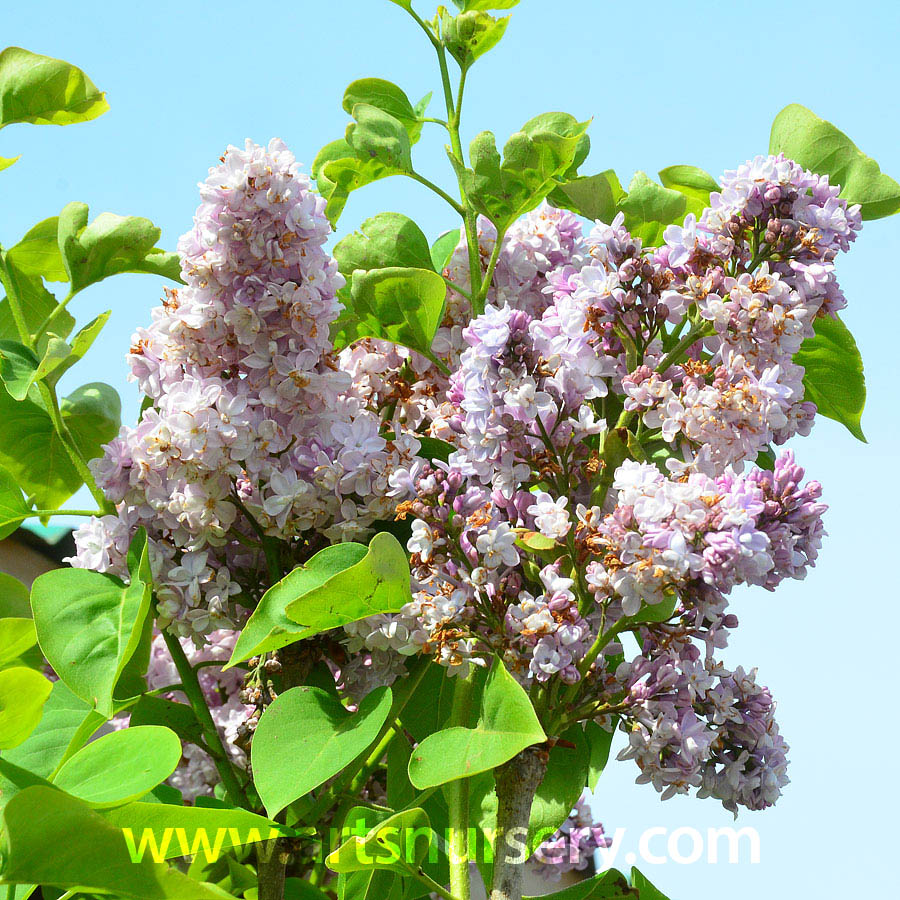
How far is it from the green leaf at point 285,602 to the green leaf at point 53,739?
0.44ft

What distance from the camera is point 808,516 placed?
58cm

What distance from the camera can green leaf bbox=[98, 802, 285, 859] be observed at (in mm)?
545

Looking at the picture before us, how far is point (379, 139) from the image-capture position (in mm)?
748

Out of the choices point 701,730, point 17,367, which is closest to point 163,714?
point 17,367

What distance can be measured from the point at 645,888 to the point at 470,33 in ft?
2.03

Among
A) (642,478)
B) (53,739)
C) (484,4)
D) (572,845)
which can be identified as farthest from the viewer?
(572,845)

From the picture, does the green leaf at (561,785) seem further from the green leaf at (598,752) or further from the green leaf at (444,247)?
the green leaf at (444,247)

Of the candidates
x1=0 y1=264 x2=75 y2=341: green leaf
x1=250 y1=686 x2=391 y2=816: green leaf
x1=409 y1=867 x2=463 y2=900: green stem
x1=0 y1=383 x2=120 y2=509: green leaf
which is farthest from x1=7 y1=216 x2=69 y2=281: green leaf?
x1=409 y1=867 x2=463 y2=900: green stem

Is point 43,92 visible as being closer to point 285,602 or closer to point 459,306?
point 459,306

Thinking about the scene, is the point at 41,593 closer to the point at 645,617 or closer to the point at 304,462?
the point at 304,462

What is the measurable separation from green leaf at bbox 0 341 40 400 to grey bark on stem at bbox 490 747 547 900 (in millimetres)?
388

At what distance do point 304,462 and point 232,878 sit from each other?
0.38 metres

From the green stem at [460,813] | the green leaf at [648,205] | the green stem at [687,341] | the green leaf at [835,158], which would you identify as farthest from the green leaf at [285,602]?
the green leaf at [835,158]

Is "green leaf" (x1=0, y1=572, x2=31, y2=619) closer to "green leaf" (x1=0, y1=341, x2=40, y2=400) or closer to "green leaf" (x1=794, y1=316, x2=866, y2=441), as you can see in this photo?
"green leaf" (x1=0, y1=341, x2=40, y2=400)
